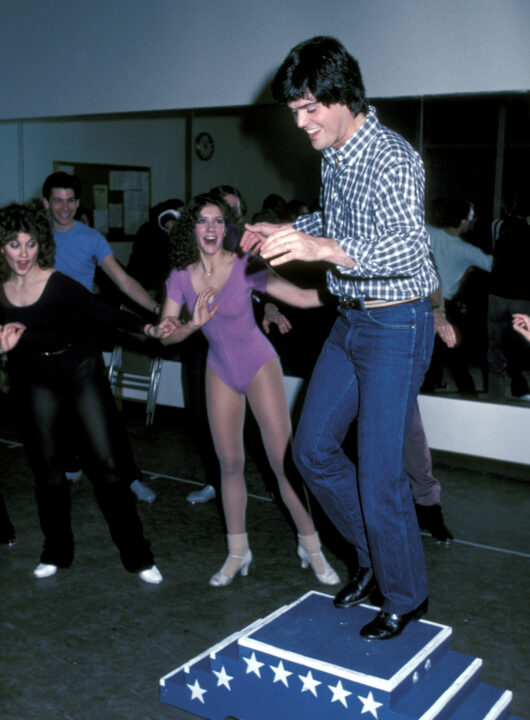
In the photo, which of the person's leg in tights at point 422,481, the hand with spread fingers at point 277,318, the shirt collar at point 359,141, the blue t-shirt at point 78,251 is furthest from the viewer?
the blue t-shirt at point 78,251

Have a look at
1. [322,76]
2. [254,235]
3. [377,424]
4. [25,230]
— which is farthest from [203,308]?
[322,76]

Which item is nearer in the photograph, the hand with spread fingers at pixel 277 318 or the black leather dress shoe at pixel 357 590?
the black leather dress shoe at pixel 357 590

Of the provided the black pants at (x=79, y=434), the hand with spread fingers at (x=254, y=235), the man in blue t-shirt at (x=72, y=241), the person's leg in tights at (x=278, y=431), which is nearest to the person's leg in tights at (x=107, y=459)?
the black pants at (x=79, y=434)

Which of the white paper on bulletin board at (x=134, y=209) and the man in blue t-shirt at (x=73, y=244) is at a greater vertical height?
the white paper on bulletin board at (x=134, y=209)

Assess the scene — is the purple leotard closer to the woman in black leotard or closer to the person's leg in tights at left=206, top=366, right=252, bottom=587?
the person's leg in tights at left=206, top=366, right=252, bottom=587

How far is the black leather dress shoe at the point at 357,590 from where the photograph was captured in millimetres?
2502

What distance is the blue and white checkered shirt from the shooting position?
80.5 inches

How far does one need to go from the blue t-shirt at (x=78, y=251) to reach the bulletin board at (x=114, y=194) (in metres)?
3.23

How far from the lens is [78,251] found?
14.1ft

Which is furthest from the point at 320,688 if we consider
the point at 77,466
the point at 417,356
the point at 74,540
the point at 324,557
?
the point at 77,466

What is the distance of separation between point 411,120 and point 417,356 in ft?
10.1

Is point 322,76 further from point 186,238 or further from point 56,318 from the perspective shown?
point 56,318

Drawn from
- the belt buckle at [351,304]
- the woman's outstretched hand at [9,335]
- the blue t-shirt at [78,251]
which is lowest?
the woman's outstretched hand at [9,335]

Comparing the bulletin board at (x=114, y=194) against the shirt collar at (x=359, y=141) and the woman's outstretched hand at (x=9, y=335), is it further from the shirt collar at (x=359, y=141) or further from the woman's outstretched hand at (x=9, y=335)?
the shirt collar at (x=359, y=141)
